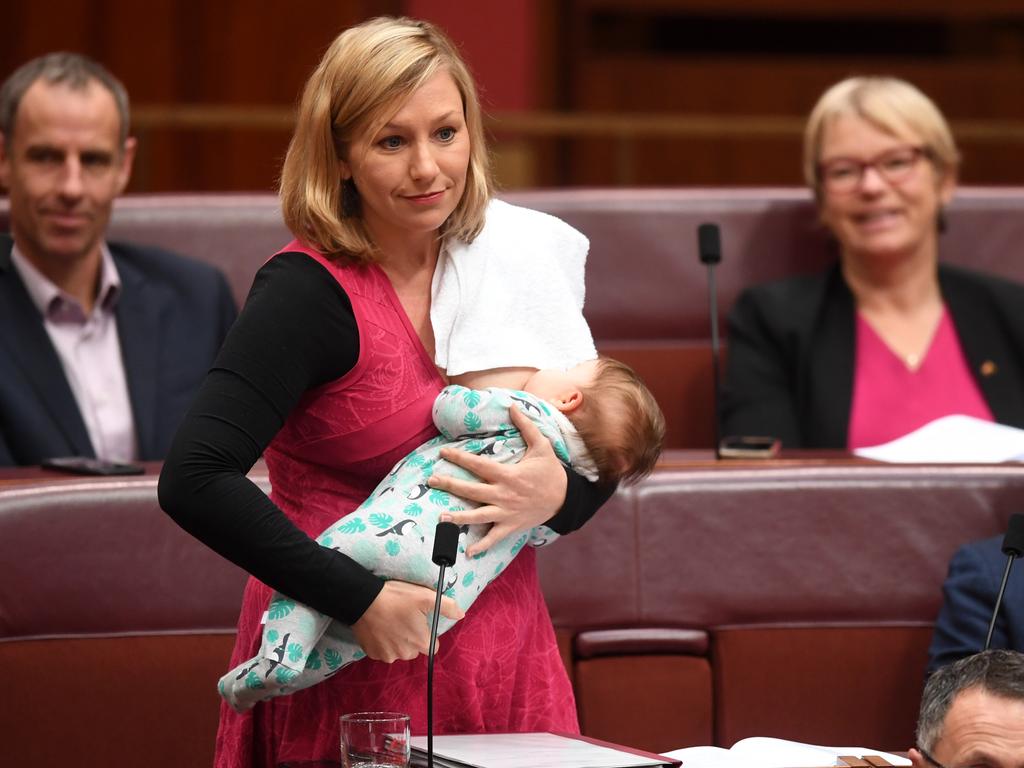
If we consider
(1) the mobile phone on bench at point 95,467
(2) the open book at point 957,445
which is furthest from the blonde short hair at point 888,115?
(1) the mobile phone on bench at point 95,467

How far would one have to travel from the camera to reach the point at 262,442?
1.01 metres

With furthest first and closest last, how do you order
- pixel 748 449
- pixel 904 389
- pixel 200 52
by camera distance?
pixel 200 52
pixel 904 389
pixel 748 449

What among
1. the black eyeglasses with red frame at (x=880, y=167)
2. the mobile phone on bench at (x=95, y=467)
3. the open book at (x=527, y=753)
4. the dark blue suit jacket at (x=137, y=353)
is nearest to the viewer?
the open book at (x=527, y=753)

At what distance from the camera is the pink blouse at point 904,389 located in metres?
2.14

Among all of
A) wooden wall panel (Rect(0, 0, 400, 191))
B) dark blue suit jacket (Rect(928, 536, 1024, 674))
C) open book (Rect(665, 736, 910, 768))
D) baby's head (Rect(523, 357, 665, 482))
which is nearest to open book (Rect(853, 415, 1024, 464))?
dark blue suit jacket (Rect(928, 536, 1024, 674))

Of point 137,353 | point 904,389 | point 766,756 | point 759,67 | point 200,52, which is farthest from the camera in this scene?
point 759,67

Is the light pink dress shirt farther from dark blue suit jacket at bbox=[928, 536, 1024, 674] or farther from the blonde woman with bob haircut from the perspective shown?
dark blue suit jacket at bbox=[928, 536, 1024, 674]

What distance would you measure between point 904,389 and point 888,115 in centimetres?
42

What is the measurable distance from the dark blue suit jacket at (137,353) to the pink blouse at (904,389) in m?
0.92

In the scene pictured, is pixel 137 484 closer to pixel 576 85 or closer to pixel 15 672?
pixel 15 672

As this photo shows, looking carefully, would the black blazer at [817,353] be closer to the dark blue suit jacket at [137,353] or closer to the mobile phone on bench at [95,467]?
the dark blue suit jacket at [137,353]

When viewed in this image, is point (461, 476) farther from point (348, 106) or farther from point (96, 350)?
point (96, 350)

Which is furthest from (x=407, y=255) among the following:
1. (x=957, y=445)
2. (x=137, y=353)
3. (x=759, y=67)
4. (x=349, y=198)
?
(x=759, y=67)

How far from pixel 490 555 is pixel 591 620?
509 millimetres
